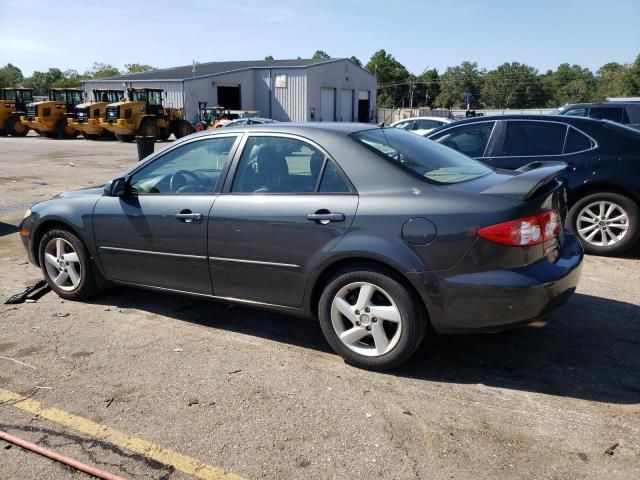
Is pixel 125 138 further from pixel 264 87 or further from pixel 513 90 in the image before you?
pixel 513 90

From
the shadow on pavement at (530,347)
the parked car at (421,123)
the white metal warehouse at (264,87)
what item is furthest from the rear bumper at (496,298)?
the white metal warehouse at (264,87)

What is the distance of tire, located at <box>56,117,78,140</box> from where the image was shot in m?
32.1

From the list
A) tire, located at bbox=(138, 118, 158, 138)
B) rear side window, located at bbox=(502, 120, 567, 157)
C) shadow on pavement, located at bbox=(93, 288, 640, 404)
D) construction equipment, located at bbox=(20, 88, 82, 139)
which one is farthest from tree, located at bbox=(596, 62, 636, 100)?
shadow on pavement, located at bbox=(93, 288, 640, 404)

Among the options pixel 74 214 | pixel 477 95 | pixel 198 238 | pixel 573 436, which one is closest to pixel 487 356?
pixel 573 436

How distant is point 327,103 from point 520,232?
1796 inches

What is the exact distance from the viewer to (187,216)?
423 centimetres

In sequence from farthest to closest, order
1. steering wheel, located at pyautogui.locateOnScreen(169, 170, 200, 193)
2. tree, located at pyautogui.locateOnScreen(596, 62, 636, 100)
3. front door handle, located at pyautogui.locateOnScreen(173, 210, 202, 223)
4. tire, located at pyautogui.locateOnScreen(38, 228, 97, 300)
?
1. tree, located at pyautogui.locateOnScreen(596, 62, 636, 100)
2. tire, located at pyautogui.locateOnScreen(38, 228, 97, 300)
3. steering wheel, located at pyautogui.locateOnScreen(169, 170, 200, 193)
4. front door handle, located at pyautogui.locateOnScreen(173, 210, 202, 223)

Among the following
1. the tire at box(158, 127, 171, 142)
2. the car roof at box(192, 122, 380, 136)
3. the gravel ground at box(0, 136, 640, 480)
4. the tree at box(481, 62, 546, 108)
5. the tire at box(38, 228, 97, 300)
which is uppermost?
the tree at box(481, 62, 546, 108)

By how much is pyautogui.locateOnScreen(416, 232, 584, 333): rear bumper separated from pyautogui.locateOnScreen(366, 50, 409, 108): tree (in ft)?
311

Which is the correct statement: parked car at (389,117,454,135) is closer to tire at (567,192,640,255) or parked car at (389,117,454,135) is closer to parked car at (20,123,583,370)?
tire at (567,192,640,255)

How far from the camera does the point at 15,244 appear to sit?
7.44 m

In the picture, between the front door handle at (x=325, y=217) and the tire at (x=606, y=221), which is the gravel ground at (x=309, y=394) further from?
the tire at (x=606, y=221)

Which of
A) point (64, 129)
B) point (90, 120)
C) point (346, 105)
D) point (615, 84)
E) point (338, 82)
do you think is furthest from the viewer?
Result: point (615, 84)

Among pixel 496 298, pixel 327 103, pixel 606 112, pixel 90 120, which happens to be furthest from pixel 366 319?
pixel 327 103
